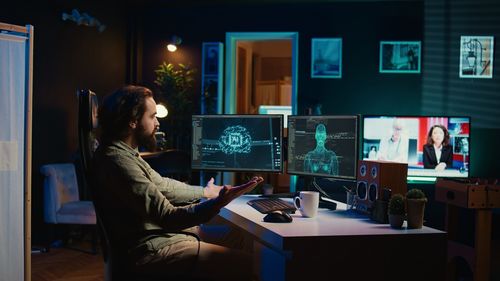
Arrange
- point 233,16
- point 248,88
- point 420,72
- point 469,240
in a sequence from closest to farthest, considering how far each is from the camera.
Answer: point 469,240 → point 420,72 → point 233,16 → point 248,88

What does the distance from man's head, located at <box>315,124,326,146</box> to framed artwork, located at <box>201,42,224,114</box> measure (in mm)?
4346

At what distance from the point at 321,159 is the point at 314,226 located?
75 centimetres

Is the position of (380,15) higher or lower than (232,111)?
higher

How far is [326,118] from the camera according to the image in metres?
3.08

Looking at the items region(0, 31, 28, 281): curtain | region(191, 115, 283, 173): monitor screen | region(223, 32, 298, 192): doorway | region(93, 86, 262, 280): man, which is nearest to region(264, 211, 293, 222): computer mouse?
region(93, 86, 262, 280): man

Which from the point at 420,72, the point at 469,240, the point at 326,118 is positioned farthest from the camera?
the point at 420,72

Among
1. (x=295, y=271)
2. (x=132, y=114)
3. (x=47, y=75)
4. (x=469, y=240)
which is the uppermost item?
(x=47, y=75)

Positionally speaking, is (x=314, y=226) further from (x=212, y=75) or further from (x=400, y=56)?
(x=212, y=75)

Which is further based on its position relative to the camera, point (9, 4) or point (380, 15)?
point (380, 15)

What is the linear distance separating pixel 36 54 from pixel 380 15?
Answer: 4089mm

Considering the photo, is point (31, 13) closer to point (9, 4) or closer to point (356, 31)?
point (9, 4)

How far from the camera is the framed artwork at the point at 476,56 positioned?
6.17m

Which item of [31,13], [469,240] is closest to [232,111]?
[31,13]

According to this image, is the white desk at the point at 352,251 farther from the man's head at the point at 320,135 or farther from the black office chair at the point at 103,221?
the man's head at the point at 320,135
